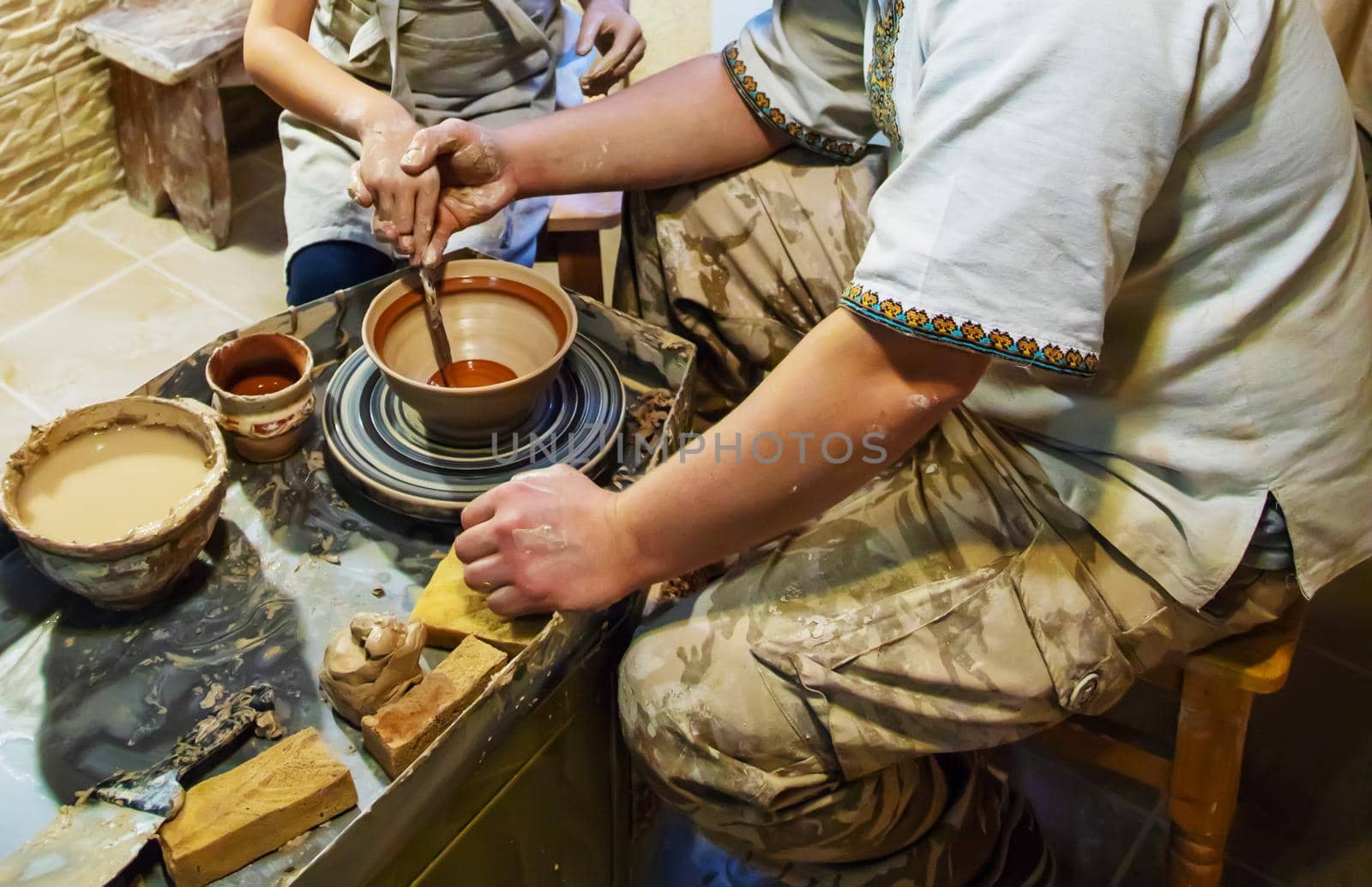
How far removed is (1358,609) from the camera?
78.0 inches

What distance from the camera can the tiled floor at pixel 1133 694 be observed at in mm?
1689

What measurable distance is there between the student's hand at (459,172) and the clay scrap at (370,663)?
1.69ft

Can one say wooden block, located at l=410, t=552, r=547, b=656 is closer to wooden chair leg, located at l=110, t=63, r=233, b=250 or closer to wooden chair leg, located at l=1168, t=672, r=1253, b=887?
wooden chair leg, located at l=1168, t=672, r=1253, b=887

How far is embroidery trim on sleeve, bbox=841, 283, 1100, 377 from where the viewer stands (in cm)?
94

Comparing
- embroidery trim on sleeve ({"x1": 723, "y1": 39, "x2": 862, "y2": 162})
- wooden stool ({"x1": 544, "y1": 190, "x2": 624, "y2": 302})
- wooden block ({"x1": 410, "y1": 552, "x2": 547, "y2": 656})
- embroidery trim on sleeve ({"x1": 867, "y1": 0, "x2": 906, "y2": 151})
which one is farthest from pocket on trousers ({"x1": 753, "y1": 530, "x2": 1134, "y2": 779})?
wooden stool ({"x1": 544, "y1": 190, "x2": 624, "y2": 302})

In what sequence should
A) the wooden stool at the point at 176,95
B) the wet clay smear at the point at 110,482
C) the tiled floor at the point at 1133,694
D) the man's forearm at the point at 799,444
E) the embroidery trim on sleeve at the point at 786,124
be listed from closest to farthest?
the man's forearm at the point at 799,444 < the wet clay smear at the point at 110,482 < the embroidery trim on sleeve at the point at 786,124 < the tiled floor at the point at 1133,694 < the wooden stool at the point at 176,95

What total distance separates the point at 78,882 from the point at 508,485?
1.69 feet

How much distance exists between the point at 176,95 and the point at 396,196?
1234 mm

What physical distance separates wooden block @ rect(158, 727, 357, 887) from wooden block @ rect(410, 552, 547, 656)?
172 mm

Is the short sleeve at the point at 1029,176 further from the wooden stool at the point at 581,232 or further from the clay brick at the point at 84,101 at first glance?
the clay brick at the point at 84,101

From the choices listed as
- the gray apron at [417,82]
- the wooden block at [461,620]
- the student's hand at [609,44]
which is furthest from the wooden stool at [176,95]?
the wooden block at [461,620]

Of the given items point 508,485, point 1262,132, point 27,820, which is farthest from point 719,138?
point 27,820

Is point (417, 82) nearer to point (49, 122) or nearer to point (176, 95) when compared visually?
point (176, 95)

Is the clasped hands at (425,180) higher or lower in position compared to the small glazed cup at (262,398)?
higher
